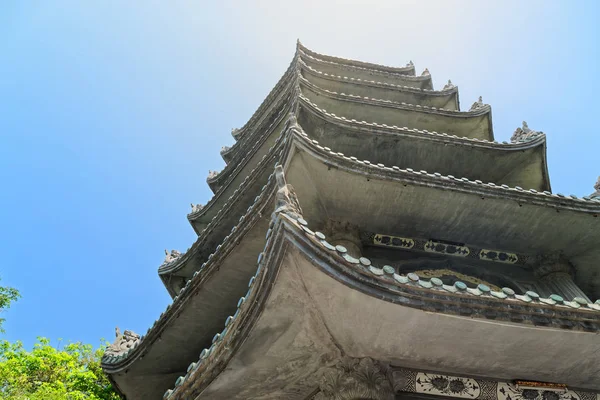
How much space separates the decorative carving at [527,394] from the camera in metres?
5.89

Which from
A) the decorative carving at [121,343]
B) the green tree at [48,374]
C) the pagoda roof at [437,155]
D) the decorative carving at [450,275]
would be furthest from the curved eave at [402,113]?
the green tree at [48,374]

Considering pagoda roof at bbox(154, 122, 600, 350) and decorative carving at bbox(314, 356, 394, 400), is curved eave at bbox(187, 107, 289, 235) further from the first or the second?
decorative carving at bbox(314, 356, 394, 400)

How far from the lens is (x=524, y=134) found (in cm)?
1140

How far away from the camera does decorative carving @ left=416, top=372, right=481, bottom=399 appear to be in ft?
19.0

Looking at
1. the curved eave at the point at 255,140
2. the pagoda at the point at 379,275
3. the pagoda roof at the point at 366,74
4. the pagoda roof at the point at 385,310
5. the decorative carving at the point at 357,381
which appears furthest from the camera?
the pagoda roof at the point at 366,74

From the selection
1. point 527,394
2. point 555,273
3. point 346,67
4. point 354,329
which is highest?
point 346,67

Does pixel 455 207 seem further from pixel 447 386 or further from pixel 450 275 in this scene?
pixel 447 386

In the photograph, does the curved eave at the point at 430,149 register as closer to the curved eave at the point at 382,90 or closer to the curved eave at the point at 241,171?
the curved eave at the point at 241,171

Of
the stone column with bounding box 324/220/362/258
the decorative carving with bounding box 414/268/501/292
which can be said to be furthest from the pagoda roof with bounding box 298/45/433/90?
the decorative carving with bounding box 414/268/501/292

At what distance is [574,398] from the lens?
19.7 ft

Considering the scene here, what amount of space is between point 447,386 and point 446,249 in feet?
11.3

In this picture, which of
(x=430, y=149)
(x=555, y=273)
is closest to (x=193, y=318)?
(x=430, y=149)

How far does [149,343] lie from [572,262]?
330 inches

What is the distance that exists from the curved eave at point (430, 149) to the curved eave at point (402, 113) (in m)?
2.11
